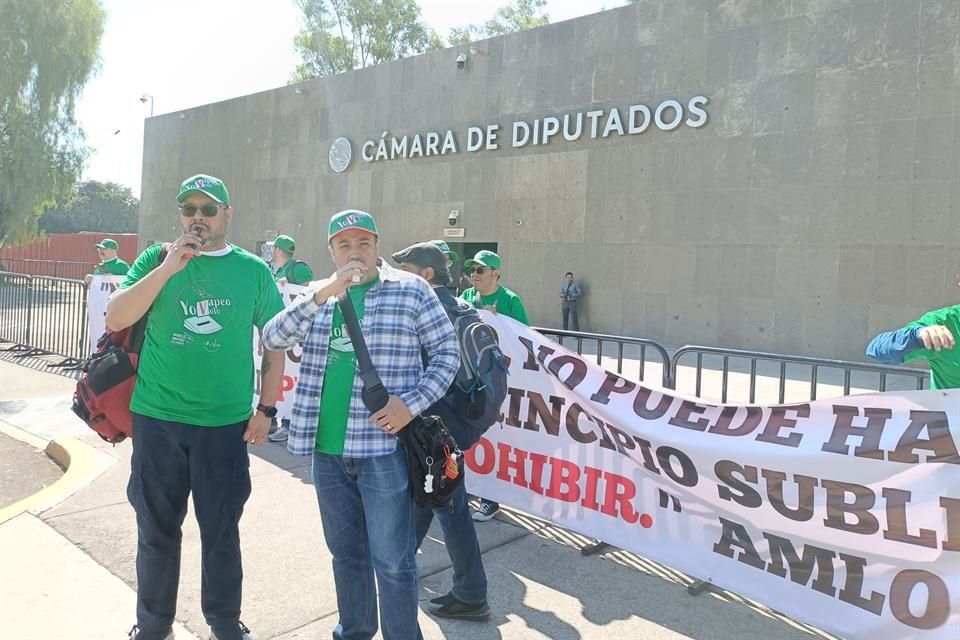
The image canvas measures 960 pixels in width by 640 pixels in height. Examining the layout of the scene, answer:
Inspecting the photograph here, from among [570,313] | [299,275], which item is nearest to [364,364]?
[299,275]

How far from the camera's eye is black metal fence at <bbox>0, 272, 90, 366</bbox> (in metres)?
10.9

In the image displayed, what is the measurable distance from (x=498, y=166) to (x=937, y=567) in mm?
17458

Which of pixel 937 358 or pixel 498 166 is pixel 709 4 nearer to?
pixel 498 166


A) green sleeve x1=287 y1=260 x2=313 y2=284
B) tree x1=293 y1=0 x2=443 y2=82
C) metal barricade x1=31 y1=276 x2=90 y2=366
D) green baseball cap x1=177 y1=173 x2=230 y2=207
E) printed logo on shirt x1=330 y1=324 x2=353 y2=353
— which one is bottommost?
metal barricade x1=31 y1=276 x2=90 y2=366

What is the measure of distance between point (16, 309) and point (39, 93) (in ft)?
70.7

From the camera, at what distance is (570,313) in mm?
17891

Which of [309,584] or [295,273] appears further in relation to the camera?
[295,273]

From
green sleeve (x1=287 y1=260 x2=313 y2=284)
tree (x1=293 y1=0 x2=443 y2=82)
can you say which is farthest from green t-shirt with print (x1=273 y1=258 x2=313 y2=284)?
tree (x1=293 y1=0 x2=443 y2=82)

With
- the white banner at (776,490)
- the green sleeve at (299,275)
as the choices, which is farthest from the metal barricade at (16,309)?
the white banner at (776,490)

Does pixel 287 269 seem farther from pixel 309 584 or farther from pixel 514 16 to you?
pixel 514 16

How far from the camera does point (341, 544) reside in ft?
9.29

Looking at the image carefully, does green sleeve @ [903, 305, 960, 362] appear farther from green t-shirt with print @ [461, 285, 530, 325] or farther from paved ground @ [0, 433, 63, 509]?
paved ground @ [0, 433, 63, 509]

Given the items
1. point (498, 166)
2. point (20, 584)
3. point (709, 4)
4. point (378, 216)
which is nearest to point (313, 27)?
point (378, 216)

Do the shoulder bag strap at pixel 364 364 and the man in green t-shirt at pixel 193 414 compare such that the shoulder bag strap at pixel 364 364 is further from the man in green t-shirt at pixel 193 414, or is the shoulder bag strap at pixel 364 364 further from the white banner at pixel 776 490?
the white banner at pixel 776 490
